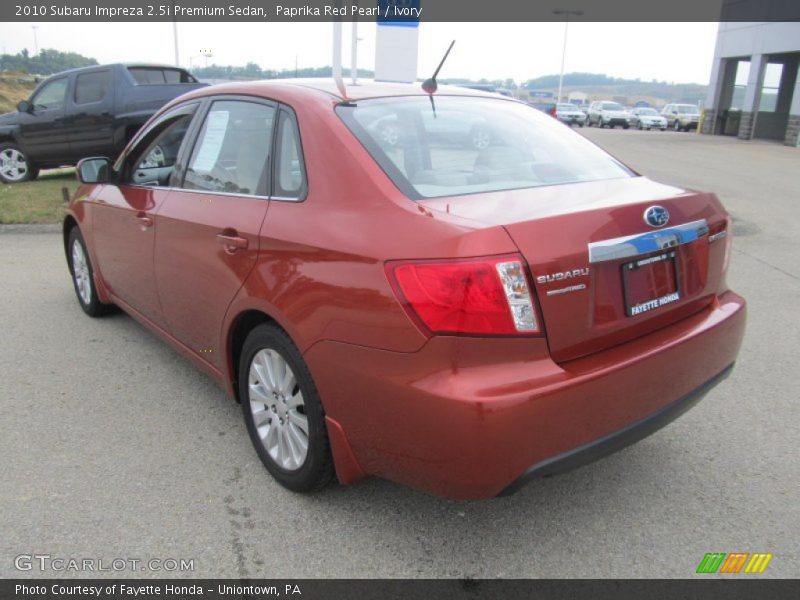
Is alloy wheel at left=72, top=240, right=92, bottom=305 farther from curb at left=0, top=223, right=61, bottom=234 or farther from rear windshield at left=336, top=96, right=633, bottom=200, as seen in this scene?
curb at left=0, top=223, right=61, bottom=234

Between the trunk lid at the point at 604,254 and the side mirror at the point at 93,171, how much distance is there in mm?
2804

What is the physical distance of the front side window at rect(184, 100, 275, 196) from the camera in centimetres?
303

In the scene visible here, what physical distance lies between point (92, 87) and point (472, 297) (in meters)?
11.0

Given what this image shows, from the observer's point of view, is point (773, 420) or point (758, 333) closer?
point (773, 420)

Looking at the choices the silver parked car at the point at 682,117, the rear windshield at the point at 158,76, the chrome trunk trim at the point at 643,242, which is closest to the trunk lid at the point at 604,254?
the chrome trunk trim at the point at 643,242

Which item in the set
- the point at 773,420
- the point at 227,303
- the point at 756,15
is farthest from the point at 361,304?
the point at 756,15

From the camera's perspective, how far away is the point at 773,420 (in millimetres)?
3527

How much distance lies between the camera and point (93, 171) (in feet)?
14.0

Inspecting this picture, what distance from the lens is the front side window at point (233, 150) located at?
303 centimetres

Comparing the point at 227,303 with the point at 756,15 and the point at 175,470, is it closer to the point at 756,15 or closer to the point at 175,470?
the point at 175,470

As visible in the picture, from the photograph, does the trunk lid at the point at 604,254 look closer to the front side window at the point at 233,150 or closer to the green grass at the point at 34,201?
the front side window at the point at 233,150

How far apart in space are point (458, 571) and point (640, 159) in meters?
18.1

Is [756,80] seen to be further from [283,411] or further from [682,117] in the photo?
[283,411]
